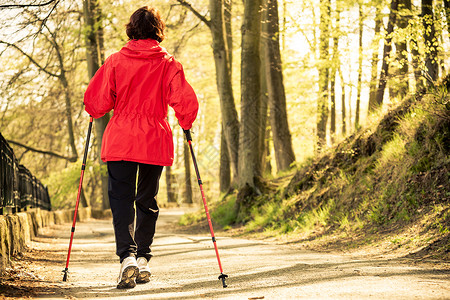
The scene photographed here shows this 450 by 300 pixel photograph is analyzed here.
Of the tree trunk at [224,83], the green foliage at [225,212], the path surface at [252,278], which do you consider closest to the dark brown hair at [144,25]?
the path surface at [252,278]

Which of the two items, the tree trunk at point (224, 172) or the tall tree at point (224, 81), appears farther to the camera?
the tree trunk at point (224, 172)

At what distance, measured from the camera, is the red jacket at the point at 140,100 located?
4.46 meters

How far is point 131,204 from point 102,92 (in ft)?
3.28

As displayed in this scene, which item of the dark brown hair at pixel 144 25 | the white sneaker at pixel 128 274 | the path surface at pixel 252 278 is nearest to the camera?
the path surface at pixel 252 278

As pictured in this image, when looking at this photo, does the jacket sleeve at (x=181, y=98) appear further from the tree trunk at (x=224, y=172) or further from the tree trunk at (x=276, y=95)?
the tree trunk at (x=224, y=172)

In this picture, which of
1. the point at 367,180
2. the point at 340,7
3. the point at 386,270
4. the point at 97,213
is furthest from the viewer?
the point at 97,213

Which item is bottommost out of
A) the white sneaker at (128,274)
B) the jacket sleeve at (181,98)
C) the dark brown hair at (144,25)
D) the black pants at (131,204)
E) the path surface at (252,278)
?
the path surface at (252,278)

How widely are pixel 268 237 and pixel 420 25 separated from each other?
463 cm

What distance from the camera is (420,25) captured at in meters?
7.99

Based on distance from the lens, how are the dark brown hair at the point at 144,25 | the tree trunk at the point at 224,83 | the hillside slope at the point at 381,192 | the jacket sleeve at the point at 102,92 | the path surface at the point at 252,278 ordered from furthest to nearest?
the tree trunk at the point at 224,83
the hillside slope at the point at 381,192
the dark brown hair at the point at 144,25
the jacket sleeve at the point at 102,92
the path surface at the point at 252,278

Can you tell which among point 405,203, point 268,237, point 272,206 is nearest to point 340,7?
point 272,206

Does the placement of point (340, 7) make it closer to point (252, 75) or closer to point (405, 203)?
point (252, 75)

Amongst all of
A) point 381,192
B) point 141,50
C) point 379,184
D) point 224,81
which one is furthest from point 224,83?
point 141,50

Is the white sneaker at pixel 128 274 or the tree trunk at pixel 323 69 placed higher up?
the tree trunk at pixel 323 69
